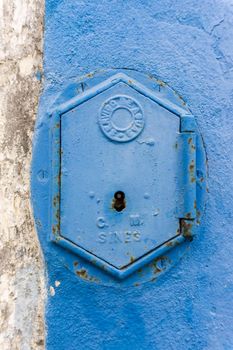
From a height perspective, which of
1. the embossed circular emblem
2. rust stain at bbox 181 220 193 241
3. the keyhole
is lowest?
rust stain at bbox 181 220 193 241

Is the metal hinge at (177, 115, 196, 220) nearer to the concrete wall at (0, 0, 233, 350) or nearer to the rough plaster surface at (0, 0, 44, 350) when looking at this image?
the concrete wall at (0, 0, 233, 350)

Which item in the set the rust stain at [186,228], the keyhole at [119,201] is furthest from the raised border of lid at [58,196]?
the keyhole at [119,201]

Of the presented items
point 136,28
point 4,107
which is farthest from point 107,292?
point 136,28

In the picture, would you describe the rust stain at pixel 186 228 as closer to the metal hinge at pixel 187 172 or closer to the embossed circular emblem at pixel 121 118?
the metal hinge at pixel 187 172

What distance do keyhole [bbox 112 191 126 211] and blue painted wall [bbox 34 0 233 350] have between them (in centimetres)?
20

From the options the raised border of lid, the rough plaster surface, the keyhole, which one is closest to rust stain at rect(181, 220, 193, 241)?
the raised border of lid

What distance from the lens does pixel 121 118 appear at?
3.87ft

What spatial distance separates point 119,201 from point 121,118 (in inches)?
8.1

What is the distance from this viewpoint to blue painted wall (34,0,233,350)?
119 centimetres

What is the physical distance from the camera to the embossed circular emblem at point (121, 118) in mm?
1172

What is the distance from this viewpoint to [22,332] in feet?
3.87

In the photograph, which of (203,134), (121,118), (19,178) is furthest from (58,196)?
(203,134)

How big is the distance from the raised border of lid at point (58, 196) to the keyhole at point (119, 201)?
0.13m

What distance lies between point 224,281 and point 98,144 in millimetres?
480
